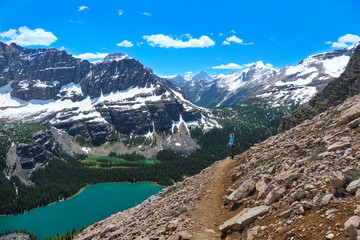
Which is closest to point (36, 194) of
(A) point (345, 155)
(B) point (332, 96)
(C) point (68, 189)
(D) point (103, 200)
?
(C) point (68, 189)

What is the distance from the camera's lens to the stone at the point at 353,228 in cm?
864

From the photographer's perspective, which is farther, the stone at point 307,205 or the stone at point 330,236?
the stone at point 307,205

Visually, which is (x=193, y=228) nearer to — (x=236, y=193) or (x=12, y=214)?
(x=236, y=193)

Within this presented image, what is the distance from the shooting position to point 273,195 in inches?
582

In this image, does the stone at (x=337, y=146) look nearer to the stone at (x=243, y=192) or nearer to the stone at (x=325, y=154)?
the stone at (x=325, y=154)

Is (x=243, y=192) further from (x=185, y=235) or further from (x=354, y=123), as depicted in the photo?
(x=354, y=123)

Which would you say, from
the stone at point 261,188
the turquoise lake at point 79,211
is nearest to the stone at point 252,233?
the stone at point 261,188

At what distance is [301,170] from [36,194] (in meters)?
200

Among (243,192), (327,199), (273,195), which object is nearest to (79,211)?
(243,192)

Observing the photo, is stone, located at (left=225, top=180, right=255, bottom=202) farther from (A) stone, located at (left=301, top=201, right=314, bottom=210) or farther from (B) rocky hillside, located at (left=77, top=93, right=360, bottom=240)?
(A) stone, located at (left=301, top=201, right=314, bottom=210)

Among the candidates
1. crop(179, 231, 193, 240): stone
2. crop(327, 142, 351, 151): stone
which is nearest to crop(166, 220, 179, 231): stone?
crop(179, 231, 193, 240): stone

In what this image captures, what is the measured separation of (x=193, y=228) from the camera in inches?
659

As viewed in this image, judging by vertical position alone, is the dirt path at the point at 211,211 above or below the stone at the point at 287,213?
below

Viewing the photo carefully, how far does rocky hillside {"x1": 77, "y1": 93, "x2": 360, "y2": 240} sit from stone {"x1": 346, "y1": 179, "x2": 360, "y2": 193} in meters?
0.04
